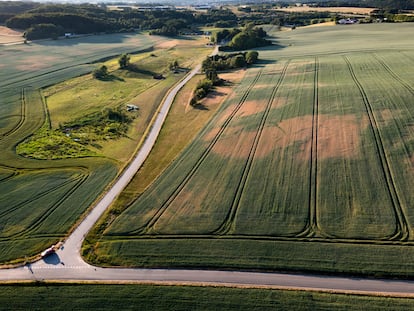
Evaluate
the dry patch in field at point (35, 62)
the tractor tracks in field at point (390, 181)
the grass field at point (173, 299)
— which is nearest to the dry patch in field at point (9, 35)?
the dry patch in field at point (35, 62)

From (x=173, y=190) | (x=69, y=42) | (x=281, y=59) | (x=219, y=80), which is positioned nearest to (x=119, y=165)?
(x=173, y=190)

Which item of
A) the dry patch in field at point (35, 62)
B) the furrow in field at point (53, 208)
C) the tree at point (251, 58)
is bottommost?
the furrow in field at point (53, 208)

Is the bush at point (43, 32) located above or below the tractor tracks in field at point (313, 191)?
above

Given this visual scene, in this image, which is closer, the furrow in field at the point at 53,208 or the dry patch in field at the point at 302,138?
the furrow in field at the point at 53,208

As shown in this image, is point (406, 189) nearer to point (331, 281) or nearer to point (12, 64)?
point (331, 281)

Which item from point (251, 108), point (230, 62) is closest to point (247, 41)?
point (230, 62)

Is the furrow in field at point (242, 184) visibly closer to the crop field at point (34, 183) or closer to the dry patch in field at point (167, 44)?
the crop field at point (34, 183)

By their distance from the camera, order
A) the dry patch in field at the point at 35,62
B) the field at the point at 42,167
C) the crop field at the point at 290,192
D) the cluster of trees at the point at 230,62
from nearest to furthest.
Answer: the crop field at the point at 290,192
the field at the point at 42,167
the cluster of trees at the point at 230,62
the dry patch in field at the point at 35,62
